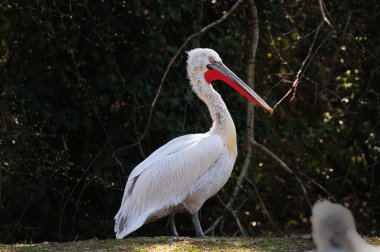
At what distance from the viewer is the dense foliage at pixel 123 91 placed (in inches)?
357

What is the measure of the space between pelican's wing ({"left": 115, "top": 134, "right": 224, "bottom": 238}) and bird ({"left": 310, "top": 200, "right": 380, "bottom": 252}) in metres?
3.59

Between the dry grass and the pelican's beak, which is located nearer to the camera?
the dry grass

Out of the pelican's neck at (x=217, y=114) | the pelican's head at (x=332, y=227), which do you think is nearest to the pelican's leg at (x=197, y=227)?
the pelican's neck at (x=217, y=114)

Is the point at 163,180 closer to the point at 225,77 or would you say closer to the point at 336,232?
the point at 225,77

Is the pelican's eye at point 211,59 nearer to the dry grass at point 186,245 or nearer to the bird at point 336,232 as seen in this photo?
the dry grass at point 186,245

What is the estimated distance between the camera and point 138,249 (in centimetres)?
609

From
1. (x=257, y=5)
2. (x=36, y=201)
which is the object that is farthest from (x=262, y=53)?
(x=36, y=201)

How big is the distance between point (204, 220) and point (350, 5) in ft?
10.3

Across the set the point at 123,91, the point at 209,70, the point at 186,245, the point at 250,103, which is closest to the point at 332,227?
the point at 186,245

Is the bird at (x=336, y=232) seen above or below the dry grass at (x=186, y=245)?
above

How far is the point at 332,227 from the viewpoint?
3789mm

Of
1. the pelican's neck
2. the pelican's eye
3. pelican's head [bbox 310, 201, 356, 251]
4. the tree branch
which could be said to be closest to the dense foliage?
the tree branch

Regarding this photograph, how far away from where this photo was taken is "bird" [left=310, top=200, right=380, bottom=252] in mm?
3746

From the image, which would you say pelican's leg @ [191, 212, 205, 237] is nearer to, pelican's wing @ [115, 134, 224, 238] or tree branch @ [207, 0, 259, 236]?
pelican's wing @ [115, 134, 224, 238]
